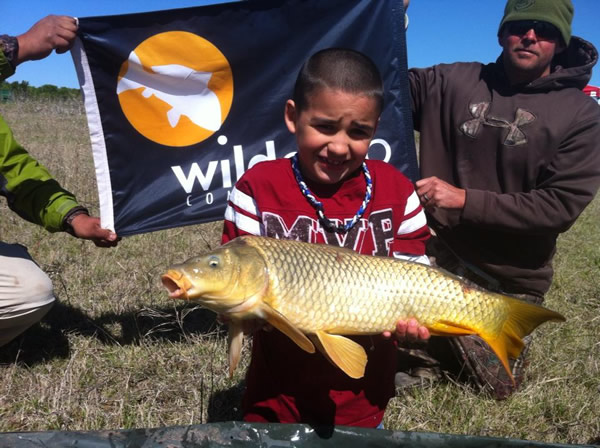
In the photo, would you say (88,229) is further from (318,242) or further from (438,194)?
(438,194)

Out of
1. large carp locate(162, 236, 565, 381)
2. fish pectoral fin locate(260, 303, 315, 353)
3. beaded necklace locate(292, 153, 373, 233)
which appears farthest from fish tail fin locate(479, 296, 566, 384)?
fish pectoral fin locate(260, 303, 315, 353)

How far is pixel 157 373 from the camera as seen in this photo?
3.44m

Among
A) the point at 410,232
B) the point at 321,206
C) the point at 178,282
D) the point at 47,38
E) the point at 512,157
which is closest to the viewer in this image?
the point at 178,282

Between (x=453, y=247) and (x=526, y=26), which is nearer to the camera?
(x=526, y=26)

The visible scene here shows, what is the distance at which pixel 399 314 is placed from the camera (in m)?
2.00

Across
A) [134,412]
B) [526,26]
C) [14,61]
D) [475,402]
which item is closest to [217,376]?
[134,412]

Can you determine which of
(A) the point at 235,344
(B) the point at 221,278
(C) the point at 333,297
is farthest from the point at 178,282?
(C) the point at 333,297

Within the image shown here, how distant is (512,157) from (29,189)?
304 cm

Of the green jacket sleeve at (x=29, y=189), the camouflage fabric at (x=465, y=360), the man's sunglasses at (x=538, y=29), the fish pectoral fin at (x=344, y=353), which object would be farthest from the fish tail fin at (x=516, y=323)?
the green jacket sleeve at (x=29, y=189)

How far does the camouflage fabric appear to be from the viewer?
3.54 meters

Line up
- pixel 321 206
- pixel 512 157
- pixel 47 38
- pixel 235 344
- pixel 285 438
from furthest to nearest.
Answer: pixel 512 157 < pixel 47 38 < pixel 321 206 < pixel 285 438 < pixel 235 344

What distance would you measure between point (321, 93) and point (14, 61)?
198 cm

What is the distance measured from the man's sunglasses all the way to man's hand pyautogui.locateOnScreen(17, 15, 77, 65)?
2.76m

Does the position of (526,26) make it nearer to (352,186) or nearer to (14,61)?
(352,186)
